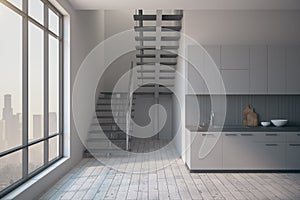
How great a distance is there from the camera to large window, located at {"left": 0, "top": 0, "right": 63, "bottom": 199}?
14.1ft

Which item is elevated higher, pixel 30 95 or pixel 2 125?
pixel 30 95

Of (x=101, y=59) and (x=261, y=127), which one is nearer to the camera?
(x=261, y=127)

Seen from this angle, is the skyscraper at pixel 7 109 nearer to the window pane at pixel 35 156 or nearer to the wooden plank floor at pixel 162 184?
the window pane at pixel 35 156

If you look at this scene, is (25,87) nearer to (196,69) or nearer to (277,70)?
(196,69)

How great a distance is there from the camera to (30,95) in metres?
5.24

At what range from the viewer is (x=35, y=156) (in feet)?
18.0

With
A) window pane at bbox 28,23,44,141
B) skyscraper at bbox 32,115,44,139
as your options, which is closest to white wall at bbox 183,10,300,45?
window pane at bbox 28,23,44,141

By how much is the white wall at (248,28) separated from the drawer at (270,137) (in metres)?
1.83

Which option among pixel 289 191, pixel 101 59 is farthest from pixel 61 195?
pixel 101 59

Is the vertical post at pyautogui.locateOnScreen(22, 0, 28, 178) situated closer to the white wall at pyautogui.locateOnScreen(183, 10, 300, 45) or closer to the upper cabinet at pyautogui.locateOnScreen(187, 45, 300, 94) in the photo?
the upper cabinet at pyautogui.locateOnScreen(187, 45, 300, 94)

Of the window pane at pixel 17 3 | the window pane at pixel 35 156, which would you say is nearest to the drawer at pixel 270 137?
the window pane at pixel 35 156

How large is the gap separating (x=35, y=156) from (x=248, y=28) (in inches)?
181

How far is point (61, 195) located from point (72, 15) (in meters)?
3.63

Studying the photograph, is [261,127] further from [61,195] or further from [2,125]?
[2,125]
